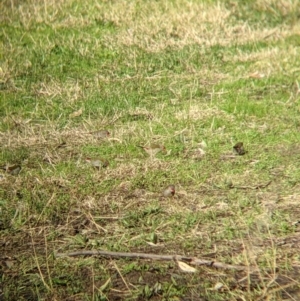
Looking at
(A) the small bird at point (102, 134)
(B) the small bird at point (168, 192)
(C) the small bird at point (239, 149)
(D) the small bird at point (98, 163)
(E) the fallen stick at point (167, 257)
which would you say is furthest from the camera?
(A) the small bird at point (102, 134)

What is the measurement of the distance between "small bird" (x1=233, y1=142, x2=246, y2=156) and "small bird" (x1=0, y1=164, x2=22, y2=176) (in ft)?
4.96

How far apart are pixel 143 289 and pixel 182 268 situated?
0.86 feet

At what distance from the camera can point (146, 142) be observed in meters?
5.01

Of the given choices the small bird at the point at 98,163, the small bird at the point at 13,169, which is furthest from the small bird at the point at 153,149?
the small bird at the point at 13,169

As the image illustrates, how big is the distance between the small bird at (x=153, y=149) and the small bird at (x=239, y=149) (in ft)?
1.64

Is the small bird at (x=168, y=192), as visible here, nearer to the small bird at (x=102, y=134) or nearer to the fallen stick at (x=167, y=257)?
the fallen stick at (x=167, y=257)

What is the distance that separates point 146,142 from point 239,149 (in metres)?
0.68

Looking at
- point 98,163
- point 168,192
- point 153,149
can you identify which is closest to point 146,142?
point 153,149

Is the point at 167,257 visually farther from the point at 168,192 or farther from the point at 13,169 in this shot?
the point at 13,169

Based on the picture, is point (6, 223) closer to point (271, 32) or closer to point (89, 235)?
point (89, 235)

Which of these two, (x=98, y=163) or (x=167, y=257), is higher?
(x=167, y=257)

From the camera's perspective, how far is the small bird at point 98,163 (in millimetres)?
4649

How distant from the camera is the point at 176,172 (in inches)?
179

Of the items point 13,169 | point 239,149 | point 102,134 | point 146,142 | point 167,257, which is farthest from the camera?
point 102,134
